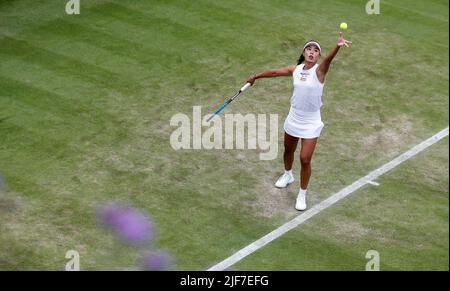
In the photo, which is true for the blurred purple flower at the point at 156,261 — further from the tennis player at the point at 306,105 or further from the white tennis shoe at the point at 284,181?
the white tennis shoe at the point at 284,181

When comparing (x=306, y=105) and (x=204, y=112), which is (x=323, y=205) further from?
(x=204, y=112)

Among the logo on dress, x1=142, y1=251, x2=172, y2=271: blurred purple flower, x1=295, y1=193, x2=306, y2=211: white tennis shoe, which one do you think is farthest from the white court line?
the logo on dress

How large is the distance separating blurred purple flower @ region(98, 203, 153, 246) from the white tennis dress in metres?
2.36

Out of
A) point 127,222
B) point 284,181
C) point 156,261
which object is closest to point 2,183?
point 127,222

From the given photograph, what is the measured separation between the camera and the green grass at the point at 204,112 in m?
12.0

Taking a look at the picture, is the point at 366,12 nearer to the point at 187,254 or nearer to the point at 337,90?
the point at 337,90

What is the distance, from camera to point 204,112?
15117mm

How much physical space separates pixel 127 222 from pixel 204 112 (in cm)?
337

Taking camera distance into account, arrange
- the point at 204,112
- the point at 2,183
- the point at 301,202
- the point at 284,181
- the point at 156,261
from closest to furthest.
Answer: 1. the point at 156,261
2. the point at 301,202
3. the point at 2,183
4. the point at 284,181
5. the point at 204,112

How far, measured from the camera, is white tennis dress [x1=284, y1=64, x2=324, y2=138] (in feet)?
40.4

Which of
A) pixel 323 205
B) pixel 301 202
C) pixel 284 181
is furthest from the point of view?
pixel 284 181

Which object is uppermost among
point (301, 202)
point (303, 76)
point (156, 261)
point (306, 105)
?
point (303, 76)

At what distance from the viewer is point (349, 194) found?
13.1m
